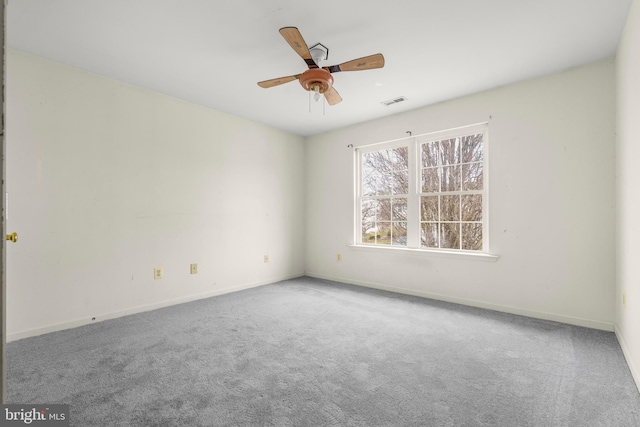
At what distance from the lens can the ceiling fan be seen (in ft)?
6.21

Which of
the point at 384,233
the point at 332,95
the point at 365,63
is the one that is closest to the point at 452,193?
the point at 384,233

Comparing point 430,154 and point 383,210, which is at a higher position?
point 430,154

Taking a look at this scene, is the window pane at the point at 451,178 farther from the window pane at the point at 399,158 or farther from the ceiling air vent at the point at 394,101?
the ceiling air vent at the point at 394,101

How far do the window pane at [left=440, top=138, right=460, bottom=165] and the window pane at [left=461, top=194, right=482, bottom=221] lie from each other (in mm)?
471

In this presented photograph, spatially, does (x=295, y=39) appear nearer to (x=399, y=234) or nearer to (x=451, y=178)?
(x=451, y=178)

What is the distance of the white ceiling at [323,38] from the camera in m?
2.03

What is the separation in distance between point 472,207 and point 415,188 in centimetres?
73

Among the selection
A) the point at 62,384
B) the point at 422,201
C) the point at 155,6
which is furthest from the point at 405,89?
the point at 62,384

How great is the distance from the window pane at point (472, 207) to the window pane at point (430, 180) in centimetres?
37

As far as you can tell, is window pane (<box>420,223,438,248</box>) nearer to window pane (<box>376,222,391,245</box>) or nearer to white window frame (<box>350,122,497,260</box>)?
white window frame (<box>350,122,497,260</box>)

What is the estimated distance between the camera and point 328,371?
1.97 m

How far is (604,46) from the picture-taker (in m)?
2.48

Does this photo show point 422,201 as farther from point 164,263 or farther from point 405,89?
point 164,263

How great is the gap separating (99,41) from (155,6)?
0.77m
